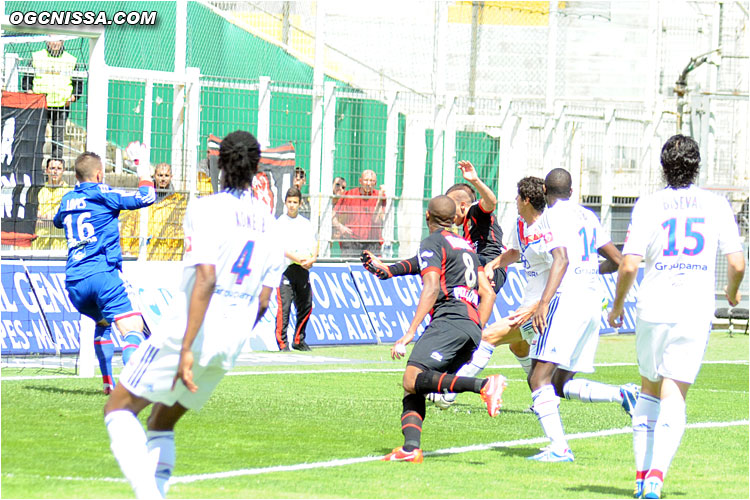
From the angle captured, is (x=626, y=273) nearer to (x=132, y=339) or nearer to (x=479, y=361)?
(x=479, y=361)

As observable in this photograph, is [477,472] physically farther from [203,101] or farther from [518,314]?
[203,101]

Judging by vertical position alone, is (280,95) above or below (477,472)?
above

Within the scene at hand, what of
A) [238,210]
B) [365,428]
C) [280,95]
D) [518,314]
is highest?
[280,95]

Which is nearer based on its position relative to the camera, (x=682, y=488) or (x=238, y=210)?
(x=238, y=210)

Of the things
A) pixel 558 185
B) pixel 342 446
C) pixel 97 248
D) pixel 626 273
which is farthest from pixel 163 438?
pixel 97 248

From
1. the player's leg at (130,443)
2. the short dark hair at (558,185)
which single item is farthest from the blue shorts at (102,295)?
the player's leg at (130,443)

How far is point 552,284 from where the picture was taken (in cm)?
880

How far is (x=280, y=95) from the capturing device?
2056cm

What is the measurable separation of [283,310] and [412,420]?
353 inches

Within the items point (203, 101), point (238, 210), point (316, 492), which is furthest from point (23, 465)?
point (203, 101)

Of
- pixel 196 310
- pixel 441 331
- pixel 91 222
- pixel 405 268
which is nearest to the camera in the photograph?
pixel 196 310

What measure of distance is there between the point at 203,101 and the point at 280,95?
1526 mm

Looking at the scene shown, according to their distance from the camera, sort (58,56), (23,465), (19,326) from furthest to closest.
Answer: (58,56), (19,326), (23,465)

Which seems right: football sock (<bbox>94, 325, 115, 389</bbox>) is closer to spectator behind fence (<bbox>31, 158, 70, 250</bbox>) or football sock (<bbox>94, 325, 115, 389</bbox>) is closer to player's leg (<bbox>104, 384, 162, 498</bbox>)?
spectator behind fence (<bbox>31, 158, 70, 250</bbox>)
